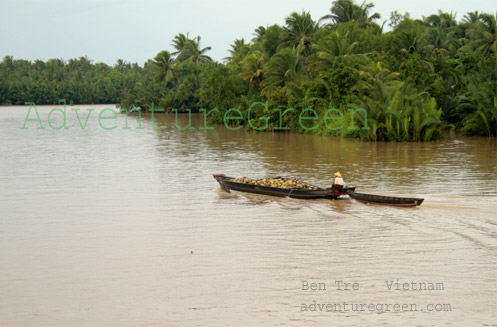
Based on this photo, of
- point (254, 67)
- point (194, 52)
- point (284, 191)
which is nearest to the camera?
point (284, 191)

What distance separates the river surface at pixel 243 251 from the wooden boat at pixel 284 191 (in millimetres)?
193

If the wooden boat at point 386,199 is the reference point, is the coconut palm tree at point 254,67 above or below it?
above

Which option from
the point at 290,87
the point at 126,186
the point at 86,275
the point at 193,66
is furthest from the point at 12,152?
the point at 193,66

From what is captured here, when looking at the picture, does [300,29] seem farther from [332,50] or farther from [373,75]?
[373,75]

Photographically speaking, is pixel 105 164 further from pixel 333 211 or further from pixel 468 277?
pixel 468 277

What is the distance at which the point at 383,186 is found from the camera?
66.7 ft

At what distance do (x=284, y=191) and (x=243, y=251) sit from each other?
5.30 m

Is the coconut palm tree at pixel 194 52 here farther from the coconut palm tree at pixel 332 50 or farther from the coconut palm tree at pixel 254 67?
the coconut palm tree at pixel 332 50

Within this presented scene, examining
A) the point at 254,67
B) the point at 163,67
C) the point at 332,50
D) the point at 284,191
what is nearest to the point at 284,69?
the point at 332,50

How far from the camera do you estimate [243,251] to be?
12398mm

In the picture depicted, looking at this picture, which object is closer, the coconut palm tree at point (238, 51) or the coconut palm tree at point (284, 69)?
the coconut palm tree at point (284, 69)

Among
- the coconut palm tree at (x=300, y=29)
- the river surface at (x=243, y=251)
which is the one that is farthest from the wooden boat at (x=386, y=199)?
the coconut palm tree at (x=300, y=29)

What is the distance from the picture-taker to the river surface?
927cm

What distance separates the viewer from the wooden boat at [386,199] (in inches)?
617
